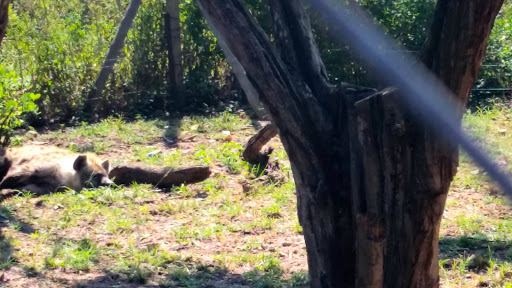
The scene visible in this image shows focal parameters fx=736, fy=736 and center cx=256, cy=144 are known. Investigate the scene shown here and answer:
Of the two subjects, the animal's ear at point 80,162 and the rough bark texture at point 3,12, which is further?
the animal's ear at point 80,162

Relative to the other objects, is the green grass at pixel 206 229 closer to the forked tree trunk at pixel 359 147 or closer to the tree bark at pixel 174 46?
the forked tree trunk at pixel 359 147

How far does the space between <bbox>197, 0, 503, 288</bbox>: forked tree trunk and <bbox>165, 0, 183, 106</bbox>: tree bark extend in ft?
25.8

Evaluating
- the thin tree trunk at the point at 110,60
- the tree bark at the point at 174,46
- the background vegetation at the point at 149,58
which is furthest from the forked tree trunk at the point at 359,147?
the tree bark at the point at 174,46

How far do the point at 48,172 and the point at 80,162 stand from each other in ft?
1.35

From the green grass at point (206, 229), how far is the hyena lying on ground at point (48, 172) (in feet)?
1.36

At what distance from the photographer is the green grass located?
18.0 ft

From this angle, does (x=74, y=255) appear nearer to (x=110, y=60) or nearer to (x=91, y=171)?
(x=91, y=171)

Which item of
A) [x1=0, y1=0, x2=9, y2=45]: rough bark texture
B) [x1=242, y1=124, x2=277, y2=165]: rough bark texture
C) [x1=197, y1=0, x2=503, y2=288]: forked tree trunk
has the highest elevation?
[x1=0, y1=0, x2=9, y2=45]: rough bark texture

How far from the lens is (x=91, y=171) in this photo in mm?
8164

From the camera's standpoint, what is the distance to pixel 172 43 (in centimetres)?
1194

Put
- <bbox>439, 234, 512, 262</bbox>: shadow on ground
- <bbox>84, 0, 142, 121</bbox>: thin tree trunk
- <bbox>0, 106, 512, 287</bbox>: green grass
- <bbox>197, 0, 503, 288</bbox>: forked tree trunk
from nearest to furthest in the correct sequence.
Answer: <bbox>197, 0, 503, 288</bbox>: forked tree trunk < <bbox>0, 106, 512, 287</bbox>: green grass < <bbox>439, 234, 512, 262</bbox>: shadow on ground < <bbox>84, 0, 142, 121</bbox>: thin tree trunk

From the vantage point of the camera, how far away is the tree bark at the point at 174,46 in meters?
11.8

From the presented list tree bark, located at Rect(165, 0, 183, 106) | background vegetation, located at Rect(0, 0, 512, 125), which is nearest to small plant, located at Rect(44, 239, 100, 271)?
background vegetation, located at Rect(0, 0, 512, 125)

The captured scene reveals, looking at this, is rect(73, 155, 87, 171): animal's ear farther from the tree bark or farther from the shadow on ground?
the shadow on ground
